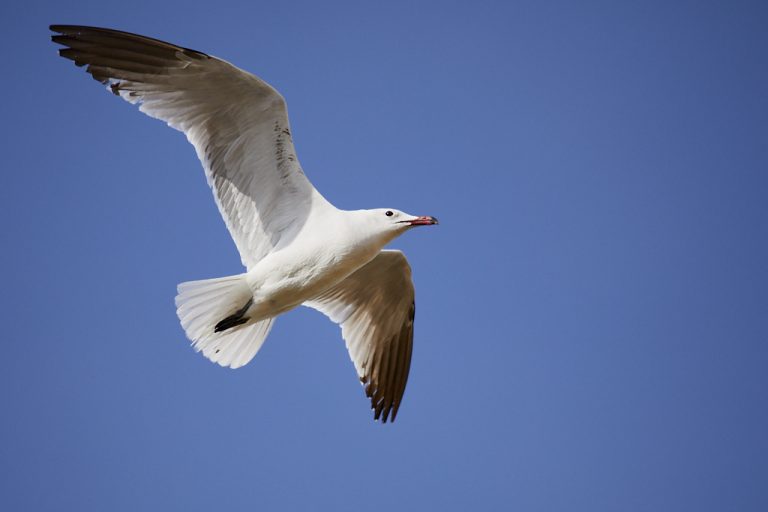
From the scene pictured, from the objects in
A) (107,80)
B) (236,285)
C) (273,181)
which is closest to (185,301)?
(236,285)

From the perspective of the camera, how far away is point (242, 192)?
810cm

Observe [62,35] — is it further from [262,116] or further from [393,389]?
[393,389]

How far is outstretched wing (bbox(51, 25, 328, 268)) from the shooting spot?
765cm

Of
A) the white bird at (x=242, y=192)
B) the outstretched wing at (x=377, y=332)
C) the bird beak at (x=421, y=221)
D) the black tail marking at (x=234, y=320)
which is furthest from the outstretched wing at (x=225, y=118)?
the outstretched wing at (x=377, y=332)

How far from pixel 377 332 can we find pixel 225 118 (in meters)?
2.56

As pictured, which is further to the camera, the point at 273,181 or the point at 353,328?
the point at 353,328

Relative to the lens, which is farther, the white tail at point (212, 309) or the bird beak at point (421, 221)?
the white tail at point (212, 309)

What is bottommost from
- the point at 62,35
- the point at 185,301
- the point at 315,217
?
the point at 185,301

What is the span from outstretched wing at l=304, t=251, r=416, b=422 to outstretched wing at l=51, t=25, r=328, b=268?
4.69 feet

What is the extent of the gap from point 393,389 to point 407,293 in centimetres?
89

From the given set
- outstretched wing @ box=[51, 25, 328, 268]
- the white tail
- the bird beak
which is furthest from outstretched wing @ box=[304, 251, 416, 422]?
the bird beak

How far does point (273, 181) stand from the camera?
8.01 metres

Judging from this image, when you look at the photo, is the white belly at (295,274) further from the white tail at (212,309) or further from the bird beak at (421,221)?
the bird beak at (421,221)

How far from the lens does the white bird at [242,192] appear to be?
7688 millimetres
